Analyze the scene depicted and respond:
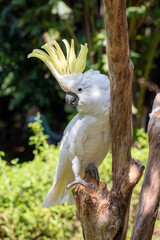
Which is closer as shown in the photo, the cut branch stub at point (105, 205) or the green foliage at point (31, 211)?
the cut branch stub at point (105, 205)

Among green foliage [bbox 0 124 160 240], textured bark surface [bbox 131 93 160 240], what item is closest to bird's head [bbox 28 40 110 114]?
textured bark surface [bbox 131 93 160 240]

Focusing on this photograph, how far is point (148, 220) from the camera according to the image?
120 cm

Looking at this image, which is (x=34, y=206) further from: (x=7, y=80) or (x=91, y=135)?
(x=7, y=80)

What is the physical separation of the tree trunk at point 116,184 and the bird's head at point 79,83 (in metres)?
0.06

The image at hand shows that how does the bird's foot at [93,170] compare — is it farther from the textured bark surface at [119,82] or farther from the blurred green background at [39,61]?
the blurred green background at [39,61]

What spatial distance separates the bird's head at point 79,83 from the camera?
116 cm

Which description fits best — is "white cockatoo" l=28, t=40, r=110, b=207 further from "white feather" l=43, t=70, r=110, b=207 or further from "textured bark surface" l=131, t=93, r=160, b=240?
"textured bark surface" l=131, t=93, r=160, b=240

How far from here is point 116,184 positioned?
1.23m

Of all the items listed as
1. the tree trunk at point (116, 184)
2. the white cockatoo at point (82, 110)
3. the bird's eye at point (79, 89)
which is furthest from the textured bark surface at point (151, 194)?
the bird's eye at point (79, 89)

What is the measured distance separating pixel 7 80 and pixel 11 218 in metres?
3.16

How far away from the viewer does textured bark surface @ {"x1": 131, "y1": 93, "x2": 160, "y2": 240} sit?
1.20 meters

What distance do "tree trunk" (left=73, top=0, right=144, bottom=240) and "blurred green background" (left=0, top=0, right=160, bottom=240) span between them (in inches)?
30.0

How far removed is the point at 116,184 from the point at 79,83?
0.41 m

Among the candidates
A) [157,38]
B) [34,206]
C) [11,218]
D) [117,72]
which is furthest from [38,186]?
[157,38]
